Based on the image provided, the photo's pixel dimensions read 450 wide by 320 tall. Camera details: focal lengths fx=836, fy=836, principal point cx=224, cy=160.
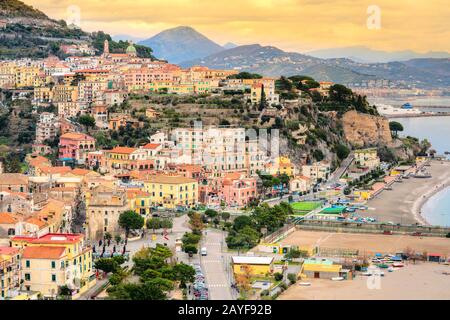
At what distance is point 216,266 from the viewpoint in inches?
512

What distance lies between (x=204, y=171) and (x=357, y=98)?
1383 cm

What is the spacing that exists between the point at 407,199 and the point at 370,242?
24.0ft

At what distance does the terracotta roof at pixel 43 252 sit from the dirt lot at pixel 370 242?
5.61 meters

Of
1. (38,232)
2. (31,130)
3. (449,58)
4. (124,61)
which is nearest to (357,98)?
(124,61)

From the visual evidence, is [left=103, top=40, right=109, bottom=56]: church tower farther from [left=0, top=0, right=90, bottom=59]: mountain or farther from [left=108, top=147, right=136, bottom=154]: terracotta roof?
[left=108, top=147, right=136, bottom=154]: terracotta roof

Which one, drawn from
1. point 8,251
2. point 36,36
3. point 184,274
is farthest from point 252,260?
point 36,36

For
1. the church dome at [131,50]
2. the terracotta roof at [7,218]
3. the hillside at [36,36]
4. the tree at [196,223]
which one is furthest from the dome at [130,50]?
the terracotta roof at [7,218]

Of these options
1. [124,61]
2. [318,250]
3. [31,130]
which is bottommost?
[318,250]

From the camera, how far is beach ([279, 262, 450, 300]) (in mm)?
11141

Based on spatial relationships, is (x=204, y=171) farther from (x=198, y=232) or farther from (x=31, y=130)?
(x=31, y=130)

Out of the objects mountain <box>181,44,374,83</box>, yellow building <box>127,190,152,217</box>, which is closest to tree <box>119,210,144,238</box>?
yellow building <box>127,190,152,217</box>

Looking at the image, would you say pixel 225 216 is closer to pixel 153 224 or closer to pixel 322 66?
pixel 153 224

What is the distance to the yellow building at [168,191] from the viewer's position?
60.7 feet

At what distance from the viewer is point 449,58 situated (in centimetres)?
10719
